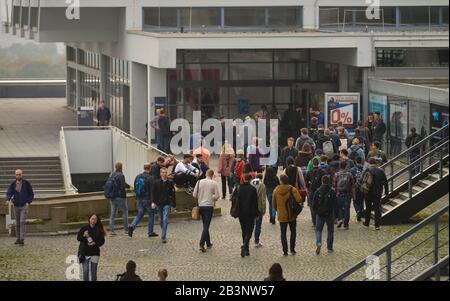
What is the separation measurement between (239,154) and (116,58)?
68.6 feet

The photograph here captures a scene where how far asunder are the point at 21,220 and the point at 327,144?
29.2ft

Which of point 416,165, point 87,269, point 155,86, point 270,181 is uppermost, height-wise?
point 155,86

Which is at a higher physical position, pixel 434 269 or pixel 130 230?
pixel 434 269

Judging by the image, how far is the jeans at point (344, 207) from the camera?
24.3m

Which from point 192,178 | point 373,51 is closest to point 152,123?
point 373,51

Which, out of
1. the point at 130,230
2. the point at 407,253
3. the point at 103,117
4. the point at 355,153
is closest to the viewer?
the point at 407,253

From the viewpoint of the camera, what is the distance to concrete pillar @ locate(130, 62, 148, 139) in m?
45.2

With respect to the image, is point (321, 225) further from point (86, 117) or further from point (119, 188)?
point (86, 117)

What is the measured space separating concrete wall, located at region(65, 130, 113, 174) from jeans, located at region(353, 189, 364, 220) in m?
18.8

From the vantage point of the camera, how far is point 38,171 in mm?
41781

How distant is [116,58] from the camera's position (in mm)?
49406

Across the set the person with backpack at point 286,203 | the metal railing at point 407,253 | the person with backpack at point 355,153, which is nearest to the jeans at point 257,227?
the person with backpack at point 286,203

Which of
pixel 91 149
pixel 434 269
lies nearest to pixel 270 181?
pixel 434 269

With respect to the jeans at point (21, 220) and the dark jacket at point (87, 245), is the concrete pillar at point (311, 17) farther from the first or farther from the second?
the dark jacket at point (87, 245)
